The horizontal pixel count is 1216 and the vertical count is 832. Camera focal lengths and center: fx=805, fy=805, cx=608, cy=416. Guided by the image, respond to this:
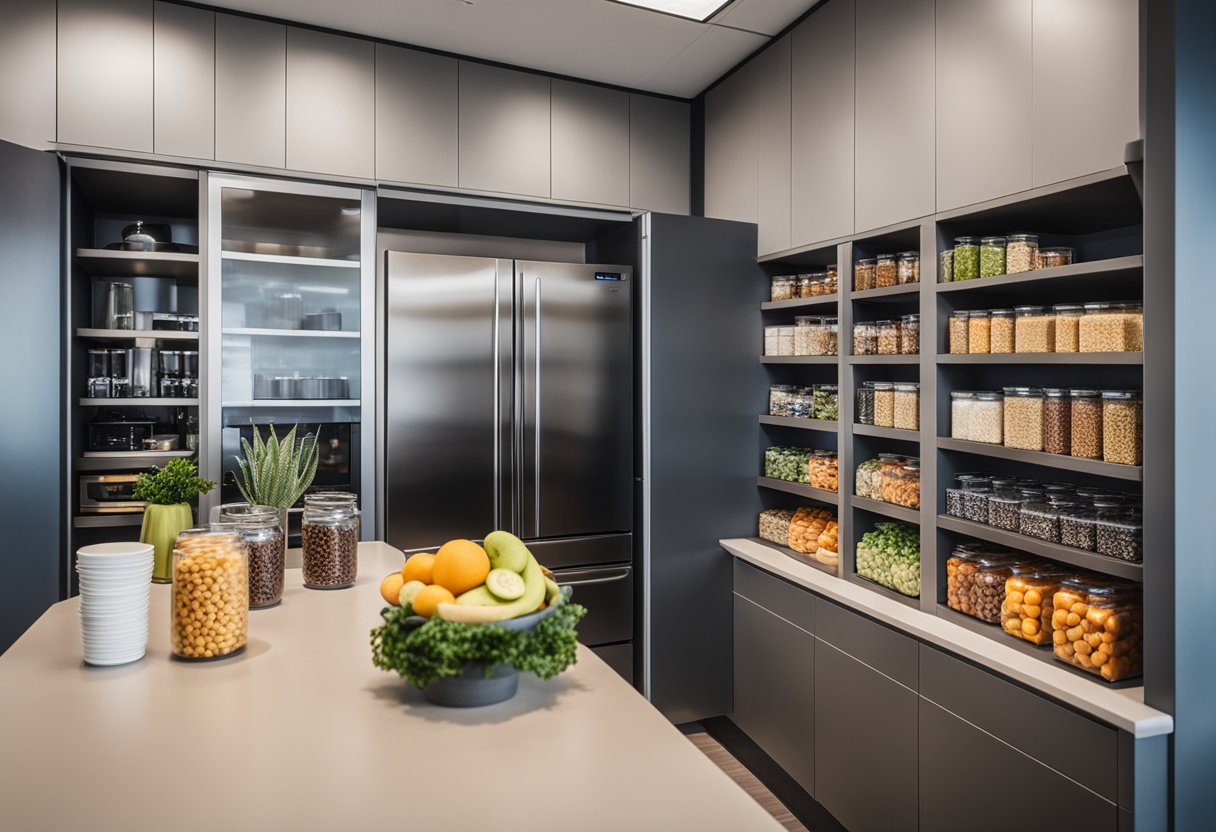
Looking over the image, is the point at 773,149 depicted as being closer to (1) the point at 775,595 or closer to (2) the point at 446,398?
(2) the point at 446,398

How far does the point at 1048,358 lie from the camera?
209 centimetres

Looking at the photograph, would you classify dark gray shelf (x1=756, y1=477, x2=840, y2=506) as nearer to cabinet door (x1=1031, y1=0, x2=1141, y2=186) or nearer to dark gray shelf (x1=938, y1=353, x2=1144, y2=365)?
dark gray shelf (x1=938, y1=353, x2=1144, y2=365)

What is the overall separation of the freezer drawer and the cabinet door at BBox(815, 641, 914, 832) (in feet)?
3.17

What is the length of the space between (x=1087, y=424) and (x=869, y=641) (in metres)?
0.95

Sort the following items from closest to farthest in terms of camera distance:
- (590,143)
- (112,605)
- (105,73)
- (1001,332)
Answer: (112,605), (1001,332), (105,73), (590,143)

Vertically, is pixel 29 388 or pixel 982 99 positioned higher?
pixel 982 99

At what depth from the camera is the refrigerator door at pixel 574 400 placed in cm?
341

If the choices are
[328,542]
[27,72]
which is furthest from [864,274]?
[27,72]

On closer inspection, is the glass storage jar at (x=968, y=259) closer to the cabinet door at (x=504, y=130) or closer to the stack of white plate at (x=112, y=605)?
the cabinet door at (x=504, y=130)

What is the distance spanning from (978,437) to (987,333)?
303 mm

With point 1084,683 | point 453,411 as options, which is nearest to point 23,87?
point 453,411

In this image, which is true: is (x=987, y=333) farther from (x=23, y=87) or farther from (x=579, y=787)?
(x=23, y=87)

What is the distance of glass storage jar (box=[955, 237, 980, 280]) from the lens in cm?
237

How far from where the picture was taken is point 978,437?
7.73 feet
